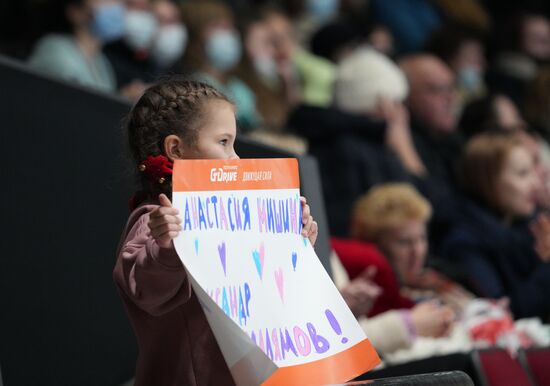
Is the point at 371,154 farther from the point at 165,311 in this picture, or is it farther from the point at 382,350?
the point at 165,311

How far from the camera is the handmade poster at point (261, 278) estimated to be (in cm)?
191

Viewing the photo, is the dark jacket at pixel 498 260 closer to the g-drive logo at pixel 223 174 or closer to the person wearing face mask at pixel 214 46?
the person wearing face mask at pixel 214 46

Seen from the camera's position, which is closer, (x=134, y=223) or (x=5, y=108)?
(x=134, y=223)

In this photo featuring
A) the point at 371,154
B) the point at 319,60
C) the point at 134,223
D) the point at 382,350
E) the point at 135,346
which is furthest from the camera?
the point at 319,60

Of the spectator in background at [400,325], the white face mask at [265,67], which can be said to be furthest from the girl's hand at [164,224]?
the white face mask at [265,67]

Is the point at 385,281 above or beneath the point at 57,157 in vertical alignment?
beneath

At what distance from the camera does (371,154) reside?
223 inches

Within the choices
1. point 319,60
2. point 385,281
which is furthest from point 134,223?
point 319,60

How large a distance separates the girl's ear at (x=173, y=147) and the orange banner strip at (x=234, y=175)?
0.11m

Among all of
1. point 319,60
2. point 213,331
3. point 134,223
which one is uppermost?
point 319,60

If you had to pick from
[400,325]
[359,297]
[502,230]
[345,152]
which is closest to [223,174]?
[359,297]

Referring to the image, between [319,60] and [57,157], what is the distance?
165 inches

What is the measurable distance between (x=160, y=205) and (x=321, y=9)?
606cm

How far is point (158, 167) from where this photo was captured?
2037 mm
